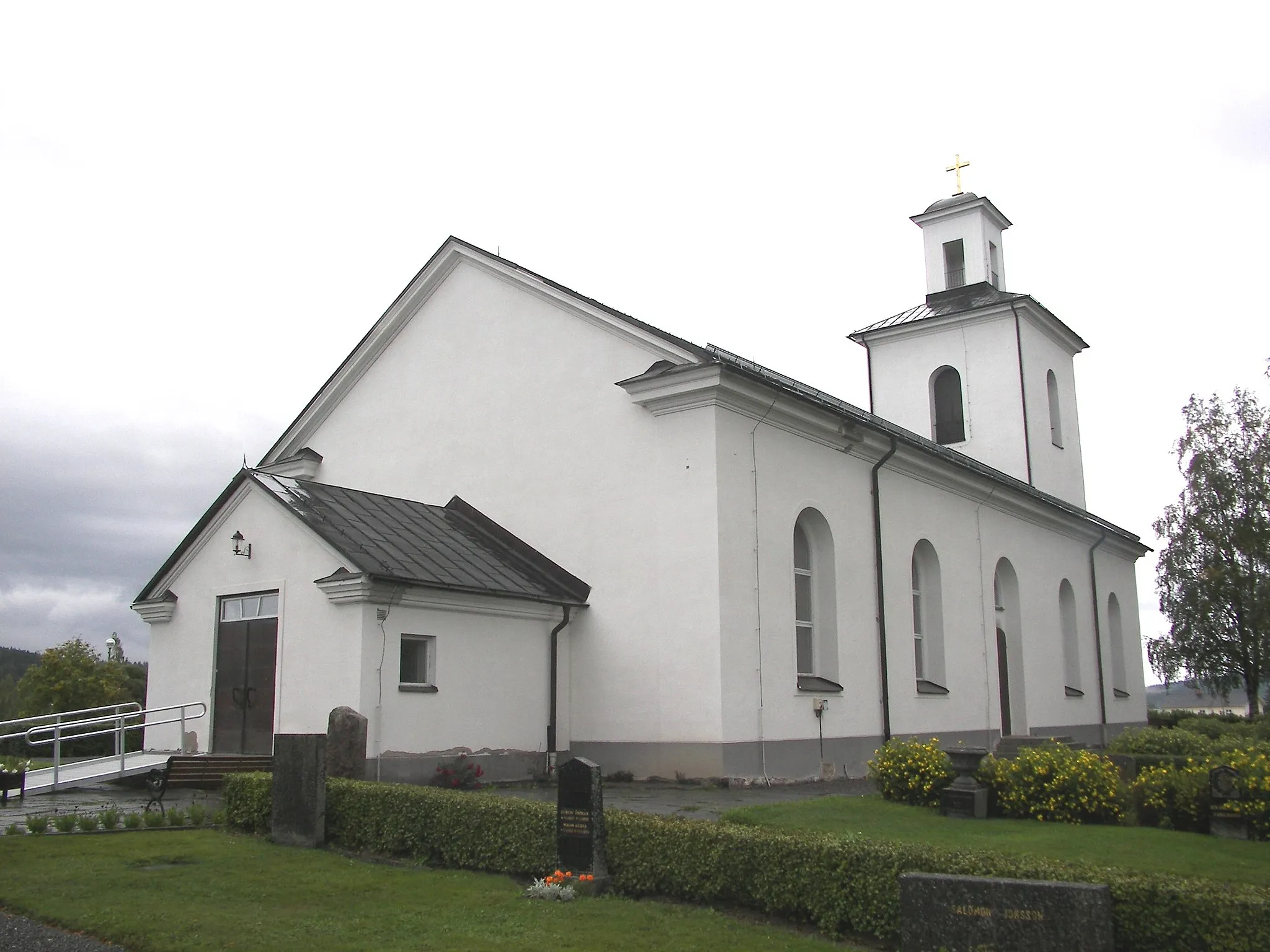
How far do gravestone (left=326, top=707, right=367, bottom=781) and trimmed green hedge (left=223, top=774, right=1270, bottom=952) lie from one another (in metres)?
1.05

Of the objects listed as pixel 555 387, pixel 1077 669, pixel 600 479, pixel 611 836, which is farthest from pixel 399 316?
pixel 1077 669

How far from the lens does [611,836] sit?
9.85m

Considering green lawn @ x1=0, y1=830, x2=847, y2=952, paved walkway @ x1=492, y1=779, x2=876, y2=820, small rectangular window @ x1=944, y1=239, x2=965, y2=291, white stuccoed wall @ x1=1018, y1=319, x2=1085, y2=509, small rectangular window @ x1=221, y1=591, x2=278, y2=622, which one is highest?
small rectangular window @ x1=944, y1=239, x2=965, y2=291

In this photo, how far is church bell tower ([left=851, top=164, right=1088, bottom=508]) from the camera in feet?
103

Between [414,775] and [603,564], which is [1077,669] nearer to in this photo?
[603,564]

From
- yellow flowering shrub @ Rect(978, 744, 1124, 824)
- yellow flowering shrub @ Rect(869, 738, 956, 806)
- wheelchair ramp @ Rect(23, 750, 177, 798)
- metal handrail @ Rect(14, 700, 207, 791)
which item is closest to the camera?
yellow flowering shrub @ Rect(978, 744, 1124, 824)

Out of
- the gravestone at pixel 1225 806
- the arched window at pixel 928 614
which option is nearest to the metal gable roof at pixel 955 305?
the arched window at pixel 928 614

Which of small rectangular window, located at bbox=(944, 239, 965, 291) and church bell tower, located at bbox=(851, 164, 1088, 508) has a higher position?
small rectangular window, located at bbox=(944, 239, 965, 291)

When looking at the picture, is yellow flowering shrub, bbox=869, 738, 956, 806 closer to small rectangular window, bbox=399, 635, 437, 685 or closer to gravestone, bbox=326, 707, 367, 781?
small rectangular window, bbox=399, 635, 437, 685

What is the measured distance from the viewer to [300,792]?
1195 cm

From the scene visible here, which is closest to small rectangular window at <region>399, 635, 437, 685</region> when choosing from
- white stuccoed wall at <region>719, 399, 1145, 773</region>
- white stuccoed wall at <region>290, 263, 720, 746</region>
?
white stuccoed wall at <region>290, 263, 720, 746</region>

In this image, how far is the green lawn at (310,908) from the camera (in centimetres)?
783

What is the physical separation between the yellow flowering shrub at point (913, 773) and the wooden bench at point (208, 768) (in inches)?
340

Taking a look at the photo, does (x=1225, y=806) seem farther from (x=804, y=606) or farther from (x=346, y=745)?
(x=346, y=745)
